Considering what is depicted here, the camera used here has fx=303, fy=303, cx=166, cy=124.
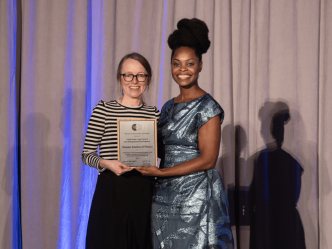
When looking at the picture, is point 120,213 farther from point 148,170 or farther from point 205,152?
point 205,152

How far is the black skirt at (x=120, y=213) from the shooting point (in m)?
1.39

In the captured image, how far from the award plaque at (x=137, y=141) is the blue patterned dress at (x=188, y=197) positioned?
155 mm

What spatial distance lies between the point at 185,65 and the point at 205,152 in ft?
1.47

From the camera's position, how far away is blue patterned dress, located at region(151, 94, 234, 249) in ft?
4.73

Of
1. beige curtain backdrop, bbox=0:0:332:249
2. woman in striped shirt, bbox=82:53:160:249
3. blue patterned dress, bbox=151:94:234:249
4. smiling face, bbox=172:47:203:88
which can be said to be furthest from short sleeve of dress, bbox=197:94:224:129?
beige curtain backdrop, bbox=0:0:332:249

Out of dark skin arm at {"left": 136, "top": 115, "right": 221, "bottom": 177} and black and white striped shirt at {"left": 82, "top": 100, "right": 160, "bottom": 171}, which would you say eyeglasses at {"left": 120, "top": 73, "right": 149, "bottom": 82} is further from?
dark skin arm at {"left": 136, "top": 115, "right": 221, "bottom": 177}

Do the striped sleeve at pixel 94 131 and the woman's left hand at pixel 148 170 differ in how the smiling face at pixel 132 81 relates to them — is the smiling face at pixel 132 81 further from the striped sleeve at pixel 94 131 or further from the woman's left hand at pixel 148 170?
the woman's left hand at pixel 148 170

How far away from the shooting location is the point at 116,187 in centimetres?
142

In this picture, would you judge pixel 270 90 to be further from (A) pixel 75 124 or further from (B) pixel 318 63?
(A) pixel 75 124

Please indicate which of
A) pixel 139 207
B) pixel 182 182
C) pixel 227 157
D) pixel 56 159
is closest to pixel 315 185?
pixel 227 157

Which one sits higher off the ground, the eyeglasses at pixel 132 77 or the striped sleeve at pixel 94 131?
the eyeglasses at pixel 132 77

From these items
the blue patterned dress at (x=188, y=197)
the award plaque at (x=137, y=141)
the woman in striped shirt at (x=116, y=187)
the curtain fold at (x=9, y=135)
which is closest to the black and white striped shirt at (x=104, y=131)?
the woman in striped shirt at (x=116, y=187)

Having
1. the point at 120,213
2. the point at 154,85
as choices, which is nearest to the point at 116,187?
the point at 120,213

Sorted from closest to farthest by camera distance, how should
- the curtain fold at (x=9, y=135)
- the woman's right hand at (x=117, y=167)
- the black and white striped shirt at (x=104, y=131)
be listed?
the woman's right hand at (x=117, y=167) < the black and white striped shirt at (x=104, y=131) < the curtain fold at (x=9, y=135)
